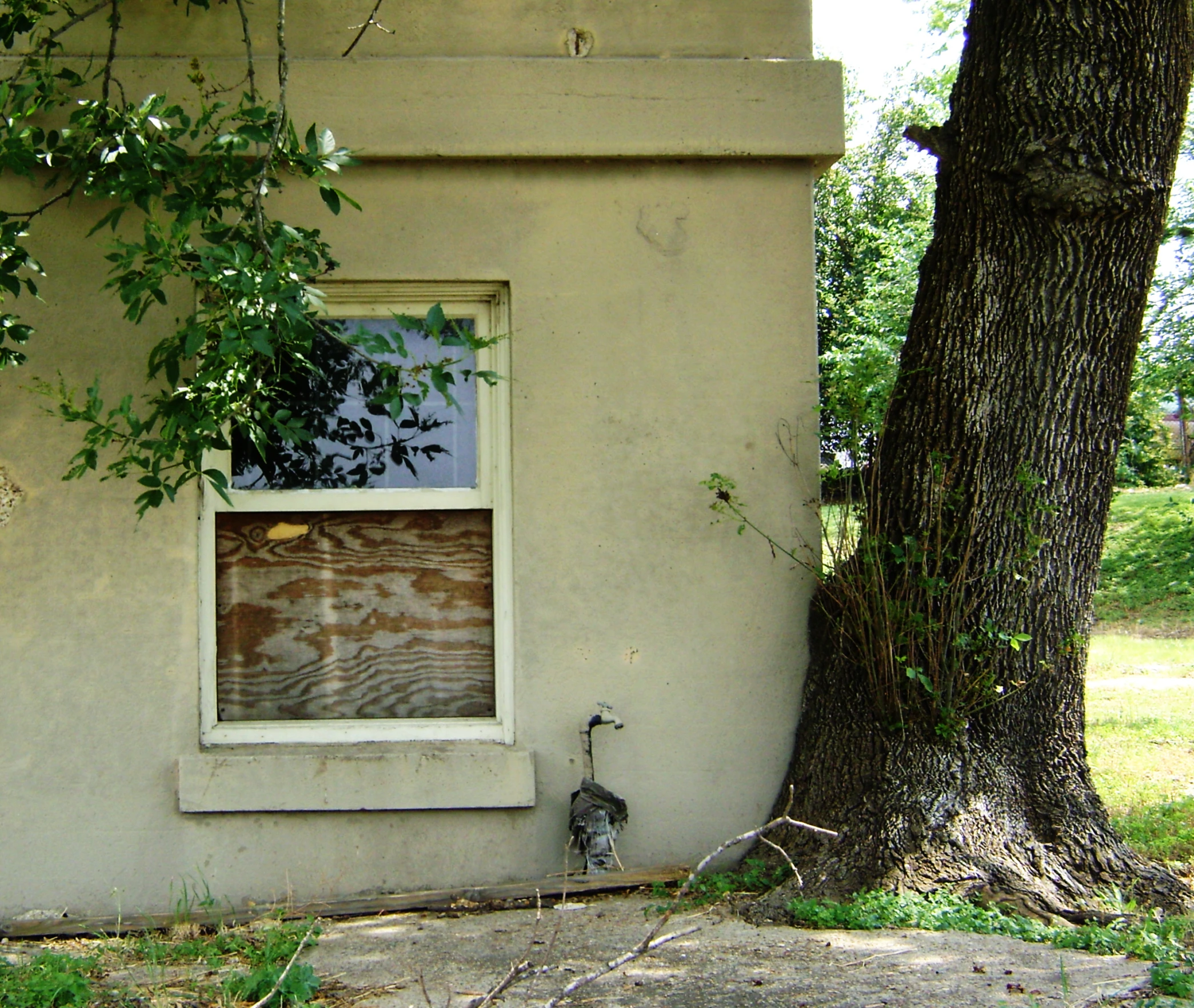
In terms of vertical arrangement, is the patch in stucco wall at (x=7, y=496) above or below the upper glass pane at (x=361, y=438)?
below

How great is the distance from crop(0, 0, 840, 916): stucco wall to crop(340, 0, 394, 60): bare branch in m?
0.24

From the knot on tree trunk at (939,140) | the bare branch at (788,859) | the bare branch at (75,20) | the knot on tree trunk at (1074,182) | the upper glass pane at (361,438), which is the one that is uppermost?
the bare branch at (75,20)

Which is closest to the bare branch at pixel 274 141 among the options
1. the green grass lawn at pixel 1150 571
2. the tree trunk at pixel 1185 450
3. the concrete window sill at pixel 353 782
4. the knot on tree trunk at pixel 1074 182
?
the concrete window sill at pixel 353 782

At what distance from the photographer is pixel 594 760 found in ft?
13.1

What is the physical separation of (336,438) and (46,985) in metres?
2.00

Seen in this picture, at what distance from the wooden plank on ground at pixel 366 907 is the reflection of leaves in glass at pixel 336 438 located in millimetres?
1494

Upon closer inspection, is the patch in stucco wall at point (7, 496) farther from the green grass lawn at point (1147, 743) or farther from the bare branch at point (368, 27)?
the green grass lawn at point (1147, 743)

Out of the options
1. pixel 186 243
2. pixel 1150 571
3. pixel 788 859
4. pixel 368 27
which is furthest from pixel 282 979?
pixel 1150 571

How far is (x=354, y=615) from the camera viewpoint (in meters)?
4.11

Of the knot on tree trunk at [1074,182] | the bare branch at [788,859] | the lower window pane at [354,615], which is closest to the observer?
the bare branch at [788,859]

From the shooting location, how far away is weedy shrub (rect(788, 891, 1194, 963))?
3.18m

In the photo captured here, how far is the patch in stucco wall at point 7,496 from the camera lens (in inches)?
157

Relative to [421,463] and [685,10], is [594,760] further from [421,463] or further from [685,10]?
[685,10]

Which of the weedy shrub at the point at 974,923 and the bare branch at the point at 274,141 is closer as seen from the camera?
the weedy shrub at the point at 974,923
